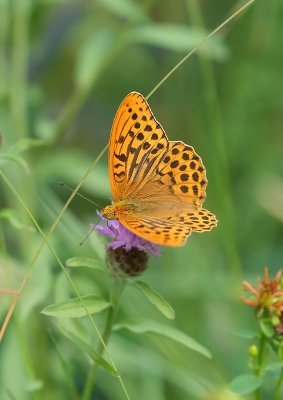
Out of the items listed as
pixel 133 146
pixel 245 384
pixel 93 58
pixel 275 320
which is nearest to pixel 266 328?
pixel 275 320

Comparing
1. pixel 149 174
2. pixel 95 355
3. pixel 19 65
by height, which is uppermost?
pixel 19 65

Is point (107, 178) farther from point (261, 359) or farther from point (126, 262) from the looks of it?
point (261, 359)

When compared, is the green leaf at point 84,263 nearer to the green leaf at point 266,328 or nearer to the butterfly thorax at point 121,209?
the butterfly thorax at point 121,209

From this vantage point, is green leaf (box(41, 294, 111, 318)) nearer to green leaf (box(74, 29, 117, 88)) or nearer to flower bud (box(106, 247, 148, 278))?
flower bud (box(106, 247, 148, 278))

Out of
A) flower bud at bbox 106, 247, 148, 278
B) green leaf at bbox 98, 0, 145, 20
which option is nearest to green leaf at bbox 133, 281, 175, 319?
flower bud at bbox 106, 247, 148, 278

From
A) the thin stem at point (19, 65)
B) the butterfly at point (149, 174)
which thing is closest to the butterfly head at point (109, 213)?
the butterfly at point (149, 174)

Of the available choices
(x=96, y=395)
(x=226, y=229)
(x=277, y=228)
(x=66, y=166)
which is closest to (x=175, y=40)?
(x=66, y=166)
